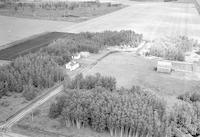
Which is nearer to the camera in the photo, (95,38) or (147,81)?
(147,81)

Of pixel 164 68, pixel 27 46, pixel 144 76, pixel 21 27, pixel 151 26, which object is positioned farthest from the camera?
pixel 151 26

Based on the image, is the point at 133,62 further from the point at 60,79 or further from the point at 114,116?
the point at 114,116

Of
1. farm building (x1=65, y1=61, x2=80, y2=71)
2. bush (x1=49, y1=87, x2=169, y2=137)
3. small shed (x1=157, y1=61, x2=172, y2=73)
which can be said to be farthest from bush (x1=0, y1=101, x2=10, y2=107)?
small shed (x1=157, y1=61, x2=172, y2=73)

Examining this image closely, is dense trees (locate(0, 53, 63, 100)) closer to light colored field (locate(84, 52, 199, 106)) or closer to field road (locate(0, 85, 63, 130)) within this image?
field road (locate(0, 85, 63, 130))

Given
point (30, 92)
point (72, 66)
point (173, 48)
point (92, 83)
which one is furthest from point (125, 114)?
point (173, 48)

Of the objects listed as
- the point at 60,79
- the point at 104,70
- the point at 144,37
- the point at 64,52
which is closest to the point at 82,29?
the point at 144,37

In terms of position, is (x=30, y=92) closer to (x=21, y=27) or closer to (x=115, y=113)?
(x=115, y=113)

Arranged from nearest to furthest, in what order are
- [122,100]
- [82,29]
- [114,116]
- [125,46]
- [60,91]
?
[114,116], [122,100], [60,91], [125,46], [82,29]
